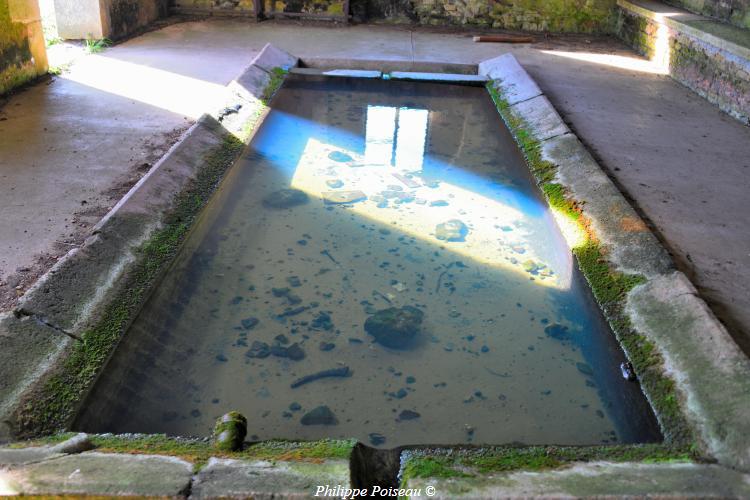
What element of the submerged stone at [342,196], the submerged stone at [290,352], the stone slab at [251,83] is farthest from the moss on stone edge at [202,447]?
the stone slab at [251,83]

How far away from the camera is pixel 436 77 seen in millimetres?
6387

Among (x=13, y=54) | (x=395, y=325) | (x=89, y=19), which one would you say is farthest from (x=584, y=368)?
(x=89, y=19)

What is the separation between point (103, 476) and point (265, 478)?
0.40 metres

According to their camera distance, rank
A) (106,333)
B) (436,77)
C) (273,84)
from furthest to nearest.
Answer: (436,77) < (273,84) < (106,333)

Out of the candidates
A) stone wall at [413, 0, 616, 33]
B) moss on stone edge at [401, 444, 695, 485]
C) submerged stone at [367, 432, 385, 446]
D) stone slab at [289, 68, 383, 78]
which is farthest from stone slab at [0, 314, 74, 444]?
stone wall at [413, 0, 616, 33]

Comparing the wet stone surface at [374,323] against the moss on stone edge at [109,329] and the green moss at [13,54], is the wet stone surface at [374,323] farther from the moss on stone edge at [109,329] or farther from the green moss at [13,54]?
the green moss at [13,54]

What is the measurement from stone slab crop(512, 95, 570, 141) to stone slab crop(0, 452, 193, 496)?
361 cm

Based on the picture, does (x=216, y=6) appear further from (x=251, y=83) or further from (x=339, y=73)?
(x=251, y=83)

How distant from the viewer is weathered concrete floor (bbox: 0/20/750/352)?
289 centimetres

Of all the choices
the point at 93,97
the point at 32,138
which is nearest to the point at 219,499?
the point at 32,138

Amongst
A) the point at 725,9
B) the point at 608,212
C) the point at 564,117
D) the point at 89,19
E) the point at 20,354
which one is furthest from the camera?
the point at 725,9

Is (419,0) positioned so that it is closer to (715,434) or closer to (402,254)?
(402,254)

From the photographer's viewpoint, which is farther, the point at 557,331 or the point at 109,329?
the point at 557,331

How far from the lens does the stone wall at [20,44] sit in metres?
4.68
